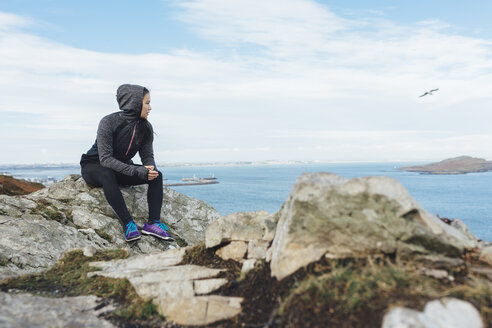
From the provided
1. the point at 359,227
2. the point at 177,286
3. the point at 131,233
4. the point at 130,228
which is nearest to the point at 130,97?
the point at 130,228

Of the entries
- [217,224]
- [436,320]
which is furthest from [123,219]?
[436,320]

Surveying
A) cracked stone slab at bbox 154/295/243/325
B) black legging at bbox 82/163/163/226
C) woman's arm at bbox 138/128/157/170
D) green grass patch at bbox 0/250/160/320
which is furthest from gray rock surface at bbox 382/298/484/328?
woman's arm at bbox 138/128/157/170

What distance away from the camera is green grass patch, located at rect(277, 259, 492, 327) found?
4176mm

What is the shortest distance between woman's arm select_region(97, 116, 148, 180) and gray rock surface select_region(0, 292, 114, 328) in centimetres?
412

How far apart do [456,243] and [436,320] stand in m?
1.77

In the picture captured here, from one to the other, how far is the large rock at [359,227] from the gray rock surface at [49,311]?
271 centimetres

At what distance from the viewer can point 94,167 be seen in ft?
33.7

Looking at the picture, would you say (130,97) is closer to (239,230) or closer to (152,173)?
(152,173)

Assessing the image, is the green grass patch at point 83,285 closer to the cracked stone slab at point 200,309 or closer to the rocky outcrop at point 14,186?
the cracked stone slab at point 200,309

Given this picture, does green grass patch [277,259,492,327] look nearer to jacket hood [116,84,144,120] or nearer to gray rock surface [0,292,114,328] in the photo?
gray rock surface [0,292,114,328]

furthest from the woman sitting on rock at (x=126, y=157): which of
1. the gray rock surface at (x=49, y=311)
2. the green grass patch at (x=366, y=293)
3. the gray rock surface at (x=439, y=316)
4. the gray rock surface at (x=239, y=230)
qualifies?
the gray rock surface at (x=439, y=316)

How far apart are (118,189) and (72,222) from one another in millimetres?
1666

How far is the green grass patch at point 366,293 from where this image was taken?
4.18 meters

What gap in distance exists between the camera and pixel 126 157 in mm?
10438
